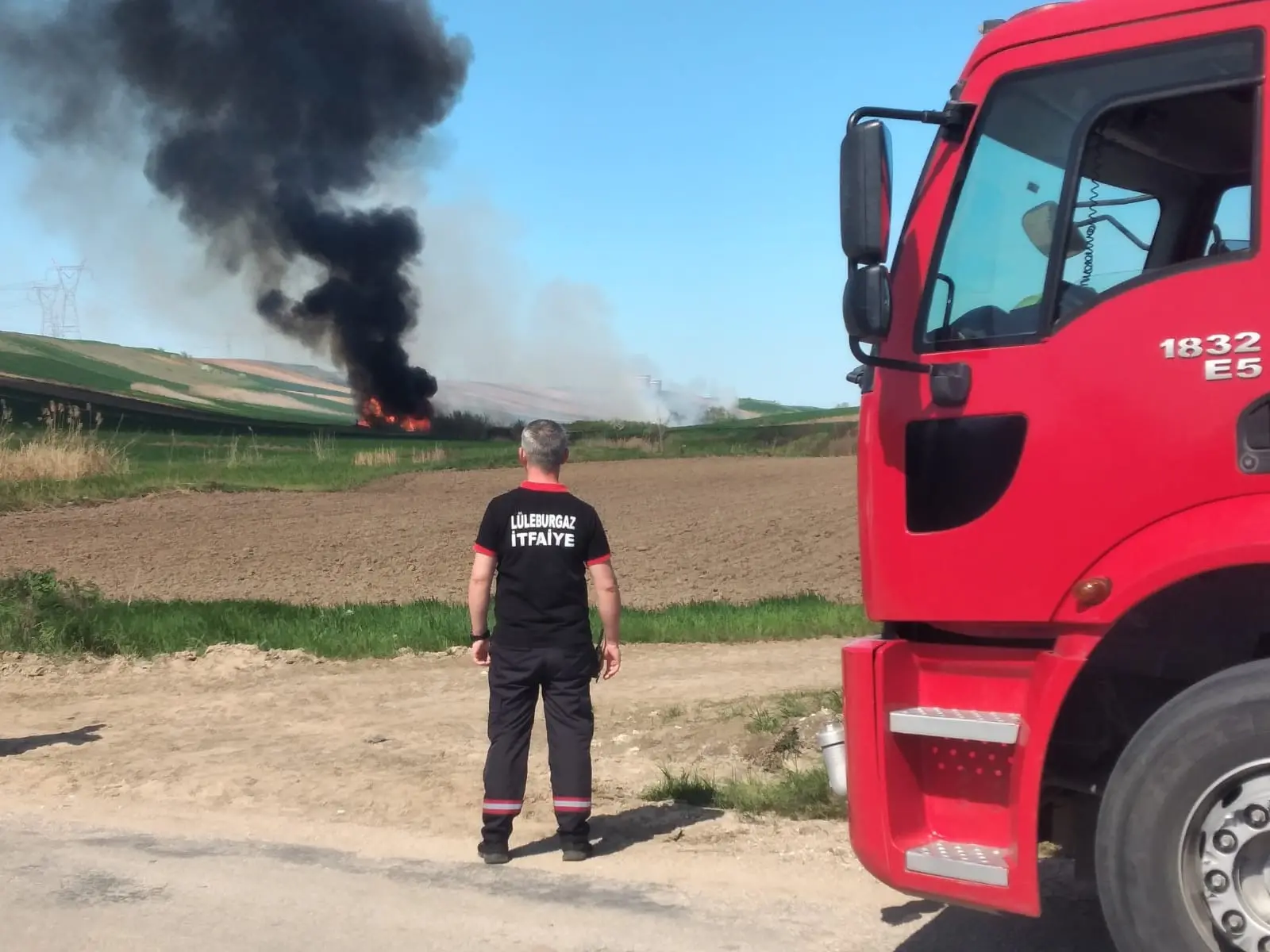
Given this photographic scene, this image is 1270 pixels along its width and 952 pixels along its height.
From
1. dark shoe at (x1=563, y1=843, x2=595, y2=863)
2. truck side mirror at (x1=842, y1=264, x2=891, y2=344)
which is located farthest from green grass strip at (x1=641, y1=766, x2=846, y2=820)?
truck side mirror at (x1=842, y1=264, x2=891, y2=344)

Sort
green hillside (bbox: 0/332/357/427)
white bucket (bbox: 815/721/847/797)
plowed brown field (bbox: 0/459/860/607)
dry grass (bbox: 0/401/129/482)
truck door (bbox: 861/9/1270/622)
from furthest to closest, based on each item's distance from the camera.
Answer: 1. green hillside (bbox: 0/332/357/427)
2. dry grass (bbox: 0/401/129/482)
3. plowed brown field (bbox: 0/459/860/607)
4. white bucket (bbox: 815/721/847/797)
5. truck door (bbox: 861/9/1270/622)

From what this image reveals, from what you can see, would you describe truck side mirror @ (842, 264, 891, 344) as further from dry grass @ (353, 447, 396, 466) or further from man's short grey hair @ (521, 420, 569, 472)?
dry grass @ (353, 447, 396, 466)

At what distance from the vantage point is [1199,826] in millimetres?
3689

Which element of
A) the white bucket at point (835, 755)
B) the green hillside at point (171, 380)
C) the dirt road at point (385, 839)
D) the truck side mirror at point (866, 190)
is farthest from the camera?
the green hillside at point (171, 380)

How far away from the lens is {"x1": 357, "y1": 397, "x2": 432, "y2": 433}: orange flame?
2670 inches

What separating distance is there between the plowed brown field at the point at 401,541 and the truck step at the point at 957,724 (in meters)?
12.4

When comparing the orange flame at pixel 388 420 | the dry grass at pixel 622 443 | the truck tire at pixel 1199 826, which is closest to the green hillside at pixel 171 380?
the orange flame at pixel 388 420

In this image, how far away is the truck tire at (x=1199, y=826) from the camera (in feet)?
11.9

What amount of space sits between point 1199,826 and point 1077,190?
1.85 m

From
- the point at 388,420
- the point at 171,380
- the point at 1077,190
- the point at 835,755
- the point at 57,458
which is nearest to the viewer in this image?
the point at 1077,190

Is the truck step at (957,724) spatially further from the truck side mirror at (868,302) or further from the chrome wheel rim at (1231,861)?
the truck side mirror at (868,302)

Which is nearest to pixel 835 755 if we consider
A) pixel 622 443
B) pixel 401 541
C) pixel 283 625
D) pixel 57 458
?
pixel 283 625

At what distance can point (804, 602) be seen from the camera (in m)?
15.6

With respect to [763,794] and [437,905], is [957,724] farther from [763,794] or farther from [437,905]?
[763,794]
